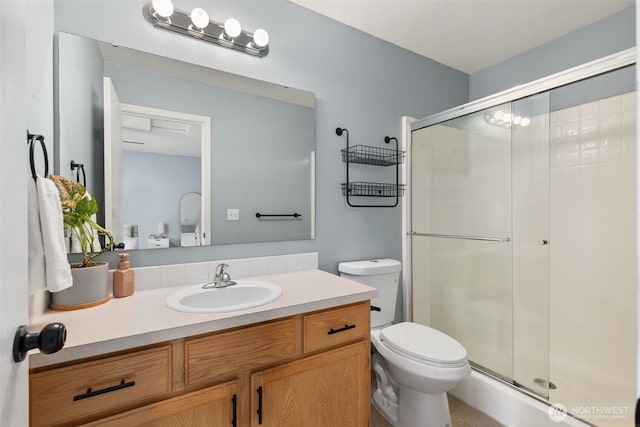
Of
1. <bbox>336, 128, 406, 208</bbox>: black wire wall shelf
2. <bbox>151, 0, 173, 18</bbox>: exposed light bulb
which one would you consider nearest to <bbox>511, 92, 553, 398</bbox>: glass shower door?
<bbox>336, 128, 406, 208</bbox>: black wire wall shelf

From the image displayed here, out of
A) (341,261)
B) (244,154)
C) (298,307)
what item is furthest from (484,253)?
(244,154)

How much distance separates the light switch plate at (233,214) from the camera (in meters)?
1.61

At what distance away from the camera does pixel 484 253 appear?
6.84ft

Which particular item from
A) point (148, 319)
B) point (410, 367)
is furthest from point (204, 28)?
point (410, 367)

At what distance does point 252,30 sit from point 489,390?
2.46 m

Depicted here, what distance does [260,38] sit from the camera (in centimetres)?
162

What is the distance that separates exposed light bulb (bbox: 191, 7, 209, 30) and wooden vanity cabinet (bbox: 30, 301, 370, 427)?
142cm

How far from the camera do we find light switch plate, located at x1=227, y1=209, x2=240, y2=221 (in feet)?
5.29

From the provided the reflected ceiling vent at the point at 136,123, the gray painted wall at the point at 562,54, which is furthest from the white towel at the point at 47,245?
the gray painted wall at the point at 562,54

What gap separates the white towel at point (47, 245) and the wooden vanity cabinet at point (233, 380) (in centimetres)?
25

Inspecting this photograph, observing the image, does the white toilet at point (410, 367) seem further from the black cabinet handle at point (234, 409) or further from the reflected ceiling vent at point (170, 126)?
the reflected ceiling vent at point (170, 126)

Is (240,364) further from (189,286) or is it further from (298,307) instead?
(189,286)

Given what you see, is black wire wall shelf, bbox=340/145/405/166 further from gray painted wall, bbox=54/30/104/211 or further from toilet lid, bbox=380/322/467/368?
gray painted wall, bbox=54/30/104/211

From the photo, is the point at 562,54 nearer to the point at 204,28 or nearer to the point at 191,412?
the point at 204,28
